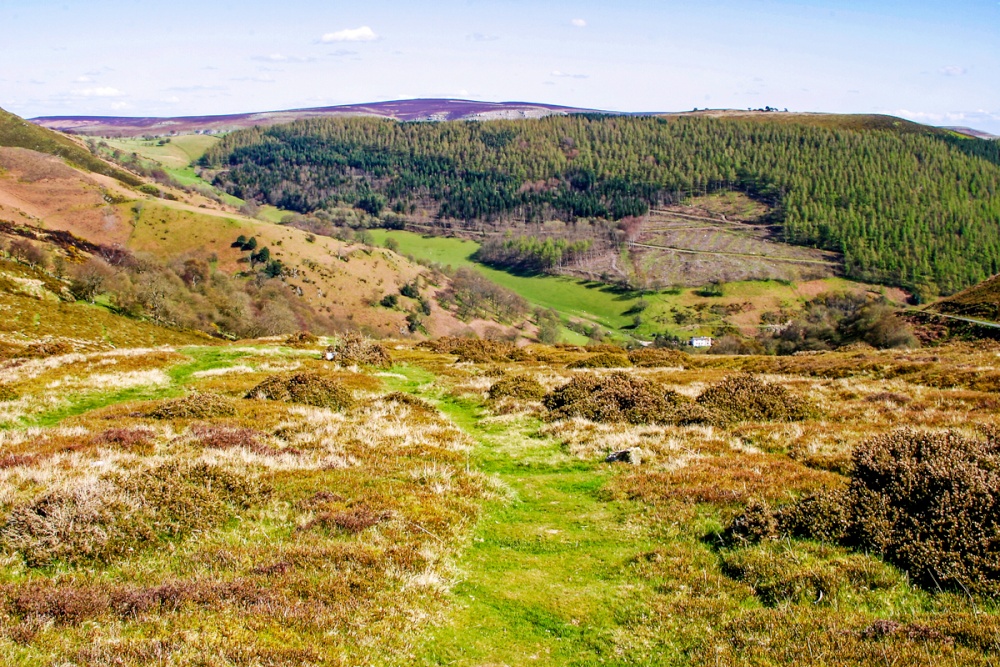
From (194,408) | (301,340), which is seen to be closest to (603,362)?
(194,408)

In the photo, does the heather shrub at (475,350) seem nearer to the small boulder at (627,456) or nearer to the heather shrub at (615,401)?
the heather shrub at (615,401)

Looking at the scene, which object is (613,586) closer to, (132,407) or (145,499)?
(145,499)

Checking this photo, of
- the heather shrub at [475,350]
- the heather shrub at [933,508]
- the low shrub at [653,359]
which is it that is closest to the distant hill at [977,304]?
the low shrub at [653,359]

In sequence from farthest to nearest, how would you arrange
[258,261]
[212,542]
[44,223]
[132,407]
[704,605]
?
[258,261] < [44,223] < [132,407] < [212,542] < [704,605]

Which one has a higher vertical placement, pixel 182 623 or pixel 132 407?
pixel 182 623

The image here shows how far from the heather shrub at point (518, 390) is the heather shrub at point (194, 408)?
1135 centimetres

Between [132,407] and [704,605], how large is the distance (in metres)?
21.4

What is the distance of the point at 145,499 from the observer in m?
11.2

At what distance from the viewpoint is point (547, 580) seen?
391 inches

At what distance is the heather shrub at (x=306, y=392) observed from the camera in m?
24.5

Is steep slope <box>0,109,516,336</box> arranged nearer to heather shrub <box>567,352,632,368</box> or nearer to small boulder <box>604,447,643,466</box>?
heather shrub <box>567,352,632,368</box>

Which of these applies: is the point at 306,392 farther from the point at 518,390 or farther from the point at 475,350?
the point at 475,350

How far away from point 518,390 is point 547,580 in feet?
56.8

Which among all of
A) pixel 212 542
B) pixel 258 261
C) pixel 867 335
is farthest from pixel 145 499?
pixel 258 261
